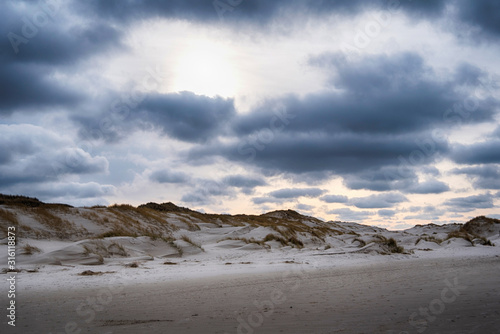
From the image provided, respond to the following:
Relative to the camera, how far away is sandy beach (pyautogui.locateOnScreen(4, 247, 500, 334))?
4703 mm

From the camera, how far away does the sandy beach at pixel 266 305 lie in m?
4.70

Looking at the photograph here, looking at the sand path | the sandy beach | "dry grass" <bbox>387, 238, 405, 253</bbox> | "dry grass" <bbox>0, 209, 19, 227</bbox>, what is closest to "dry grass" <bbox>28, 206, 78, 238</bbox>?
"dry grass" <bbox>0, 209, 19, 227</bbox>

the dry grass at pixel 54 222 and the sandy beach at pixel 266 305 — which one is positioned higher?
the dry grass at pixel 54 222

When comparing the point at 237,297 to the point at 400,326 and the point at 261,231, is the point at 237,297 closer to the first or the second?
the point at 400,326

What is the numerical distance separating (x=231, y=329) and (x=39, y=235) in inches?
615

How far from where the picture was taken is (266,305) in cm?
601

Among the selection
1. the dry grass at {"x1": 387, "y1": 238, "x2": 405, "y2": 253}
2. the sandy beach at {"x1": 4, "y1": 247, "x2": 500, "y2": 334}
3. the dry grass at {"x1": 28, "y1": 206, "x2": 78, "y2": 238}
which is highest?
the dry grass at {"x1": 28, "y1": 206, "x2": 78, "y2": 238}

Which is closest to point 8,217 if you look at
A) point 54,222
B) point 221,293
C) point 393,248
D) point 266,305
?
point 54,222

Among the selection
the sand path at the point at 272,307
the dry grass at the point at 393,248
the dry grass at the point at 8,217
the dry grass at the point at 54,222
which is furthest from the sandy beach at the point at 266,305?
the dry grass at the point at 54,222

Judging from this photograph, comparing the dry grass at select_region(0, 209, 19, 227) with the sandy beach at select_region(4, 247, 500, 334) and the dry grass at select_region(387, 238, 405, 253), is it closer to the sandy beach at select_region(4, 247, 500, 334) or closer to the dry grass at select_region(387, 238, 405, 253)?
the sandy beach at select_region(4, 247, 500, 334)

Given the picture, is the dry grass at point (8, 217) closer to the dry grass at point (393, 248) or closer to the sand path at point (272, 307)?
the sand path at point (272, 307)

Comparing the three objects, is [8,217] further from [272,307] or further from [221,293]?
[272,307]

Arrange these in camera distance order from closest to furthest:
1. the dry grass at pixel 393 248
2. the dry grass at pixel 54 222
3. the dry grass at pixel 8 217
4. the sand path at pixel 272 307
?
→ 1. the sand path at pixel 272 307
2. the dry grass at pixel 8 217
3. the dry grass at pixel 54 222
4. the dry grass at pixel 393 248

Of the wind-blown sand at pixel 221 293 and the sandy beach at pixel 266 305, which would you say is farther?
the wind-blown sand at pixel 221 293
